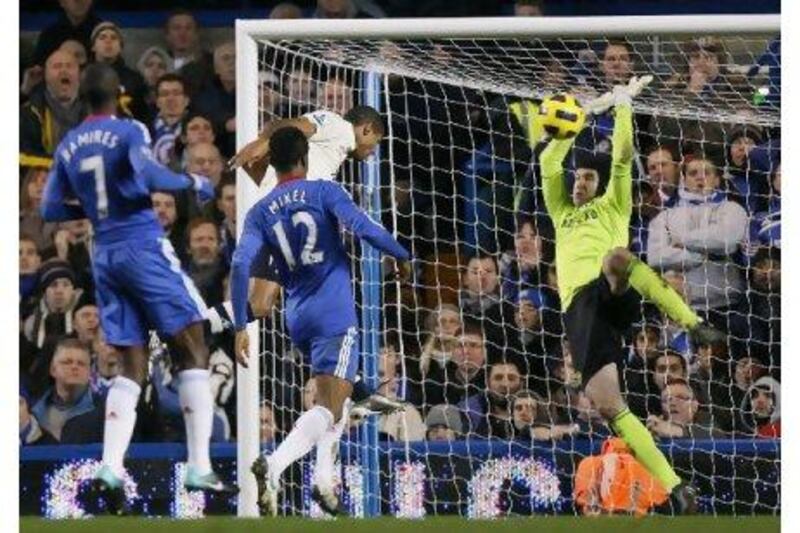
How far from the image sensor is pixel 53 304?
26.7 ft

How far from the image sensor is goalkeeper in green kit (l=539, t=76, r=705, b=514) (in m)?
7.77

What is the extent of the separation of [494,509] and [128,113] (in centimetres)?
198

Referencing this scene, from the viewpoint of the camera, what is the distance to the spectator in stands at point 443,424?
7.83 metres

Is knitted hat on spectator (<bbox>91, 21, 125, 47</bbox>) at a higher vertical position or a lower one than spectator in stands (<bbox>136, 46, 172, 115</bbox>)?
higher

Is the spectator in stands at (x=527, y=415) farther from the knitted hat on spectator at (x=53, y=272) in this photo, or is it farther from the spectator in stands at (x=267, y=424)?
the knitted hat on spectator at (x=53, y=272)

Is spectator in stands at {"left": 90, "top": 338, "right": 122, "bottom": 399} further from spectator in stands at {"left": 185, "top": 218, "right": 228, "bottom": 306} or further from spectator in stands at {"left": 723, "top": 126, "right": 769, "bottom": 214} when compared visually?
spectator in stands at {"left": 723, "top": 126, "right": 769, "bottom": 214}

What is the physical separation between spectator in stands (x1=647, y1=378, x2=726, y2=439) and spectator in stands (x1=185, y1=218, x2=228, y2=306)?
63.9 inches

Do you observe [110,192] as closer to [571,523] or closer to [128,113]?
[128,113]

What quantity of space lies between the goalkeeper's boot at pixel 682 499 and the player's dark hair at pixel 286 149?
1.76 metres

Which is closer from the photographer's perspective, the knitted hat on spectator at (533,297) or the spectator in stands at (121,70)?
the knitted hat on spectator at (533,297)

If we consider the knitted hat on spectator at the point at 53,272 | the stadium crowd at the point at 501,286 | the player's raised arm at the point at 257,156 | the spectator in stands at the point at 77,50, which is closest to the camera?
the player's raised arm at the point at 257,156

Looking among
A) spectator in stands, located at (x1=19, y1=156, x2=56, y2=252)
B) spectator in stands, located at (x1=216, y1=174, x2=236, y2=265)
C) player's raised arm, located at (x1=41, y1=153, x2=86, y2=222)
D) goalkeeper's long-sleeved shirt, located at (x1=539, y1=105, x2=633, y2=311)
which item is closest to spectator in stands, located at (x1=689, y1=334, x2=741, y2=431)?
goalkeeper's long-sleeved shirt, located at (x1=539, y1=105, x2=633, y2=311)

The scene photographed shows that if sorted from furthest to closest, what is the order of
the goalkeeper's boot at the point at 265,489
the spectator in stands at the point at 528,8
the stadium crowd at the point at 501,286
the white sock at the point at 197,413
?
the spectator in stands at the point at 528,8
the stadium crowd at the point at 501,286
the white sock at the point at 197,413
the goalkeeper's boot at the point at 265,489

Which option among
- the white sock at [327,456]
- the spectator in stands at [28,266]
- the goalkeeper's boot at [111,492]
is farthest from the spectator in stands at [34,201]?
the white sock at [327,456]
